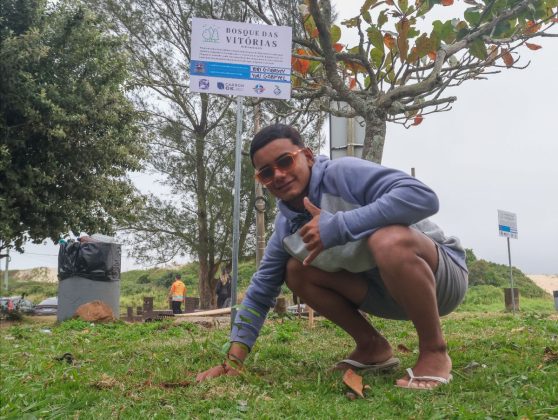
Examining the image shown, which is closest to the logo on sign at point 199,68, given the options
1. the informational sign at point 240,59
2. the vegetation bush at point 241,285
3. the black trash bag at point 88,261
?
the informational sign at point 240,59

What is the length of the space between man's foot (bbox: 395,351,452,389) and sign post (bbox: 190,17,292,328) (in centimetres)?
211

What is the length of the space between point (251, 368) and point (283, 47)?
255 cm

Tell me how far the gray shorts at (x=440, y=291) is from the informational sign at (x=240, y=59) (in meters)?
2.07

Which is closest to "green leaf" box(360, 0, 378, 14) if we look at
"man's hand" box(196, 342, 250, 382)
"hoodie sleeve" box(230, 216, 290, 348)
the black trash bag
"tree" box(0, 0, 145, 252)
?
"hoodie sleeve" box(230, 216, 290, 348)

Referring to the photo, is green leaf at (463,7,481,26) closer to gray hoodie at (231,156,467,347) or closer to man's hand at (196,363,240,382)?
gray hoodie at (231,156,467,347)

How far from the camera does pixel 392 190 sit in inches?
79.4

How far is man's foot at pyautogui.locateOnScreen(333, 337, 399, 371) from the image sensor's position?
2518mm

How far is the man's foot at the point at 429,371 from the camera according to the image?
2.02 meters

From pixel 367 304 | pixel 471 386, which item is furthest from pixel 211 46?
pixel 471 386

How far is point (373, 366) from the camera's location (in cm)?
249

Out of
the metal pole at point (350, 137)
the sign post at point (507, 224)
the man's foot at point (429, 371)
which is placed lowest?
the man's foot at point (429, 371)

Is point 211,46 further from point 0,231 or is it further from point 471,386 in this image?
point 0,231

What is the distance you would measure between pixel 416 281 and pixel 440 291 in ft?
0.96

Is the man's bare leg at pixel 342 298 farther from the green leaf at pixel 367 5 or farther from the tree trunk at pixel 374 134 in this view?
the green leaf at pixel 367 5
